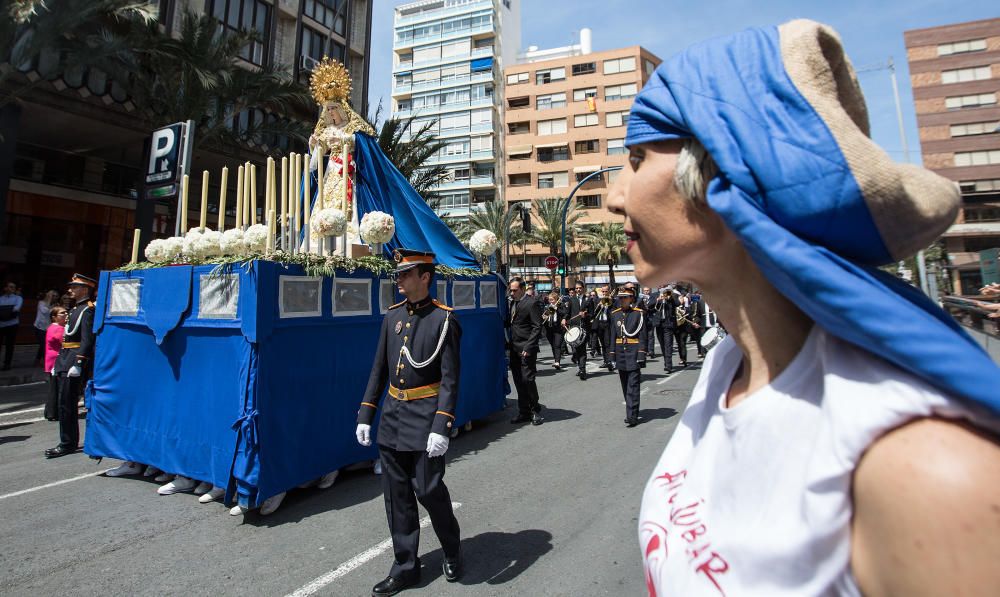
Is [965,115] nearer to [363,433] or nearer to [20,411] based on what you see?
[363,433]

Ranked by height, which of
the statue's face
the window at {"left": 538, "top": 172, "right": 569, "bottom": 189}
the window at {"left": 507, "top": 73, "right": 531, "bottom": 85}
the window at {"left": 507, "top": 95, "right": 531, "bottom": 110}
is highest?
the window at {"left": 507, "top": 73, "right": 531, "bottom": 85}

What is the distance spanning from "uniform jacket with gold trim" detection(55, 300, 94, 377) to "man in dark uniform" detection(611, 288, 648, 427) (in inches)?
266

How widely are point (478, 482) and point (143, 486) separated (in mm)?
3303

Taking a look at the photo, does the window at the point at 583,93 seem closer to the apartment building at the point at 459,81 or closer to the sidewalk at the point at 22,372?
the apartment building at the point at 459,81

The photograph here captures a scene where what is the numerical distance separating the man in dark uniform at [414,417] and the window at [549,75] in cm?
5279

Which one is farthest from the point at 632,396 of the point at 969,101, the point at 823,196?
the point at 969,101

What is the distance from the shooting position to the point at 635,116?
89 centimetres

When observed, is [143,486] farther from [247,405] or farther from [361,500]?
[361,500]

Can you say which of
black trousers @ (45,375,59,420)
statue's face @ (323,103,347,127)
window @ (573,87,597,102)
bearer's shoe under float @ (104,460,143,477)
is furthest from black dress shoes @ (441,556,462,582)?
window @ (573,87,597,102)

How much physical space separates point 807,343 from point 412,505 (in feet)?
9.75

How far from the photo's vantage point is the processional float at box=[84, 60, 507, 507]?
13.9 feet

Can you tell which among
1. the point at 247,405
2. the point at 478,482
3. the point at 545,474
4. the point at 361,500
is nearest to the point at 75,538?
the point at 247,405

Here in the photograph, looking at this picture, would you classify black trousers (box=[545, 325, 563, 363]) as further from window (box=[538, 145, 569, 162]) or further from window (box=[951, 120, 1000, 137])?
window (box=[951, 120, 1000, 137])

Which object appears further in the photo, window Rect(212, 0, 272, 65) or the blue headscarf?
window Rect(212, 0, 272, 65)
